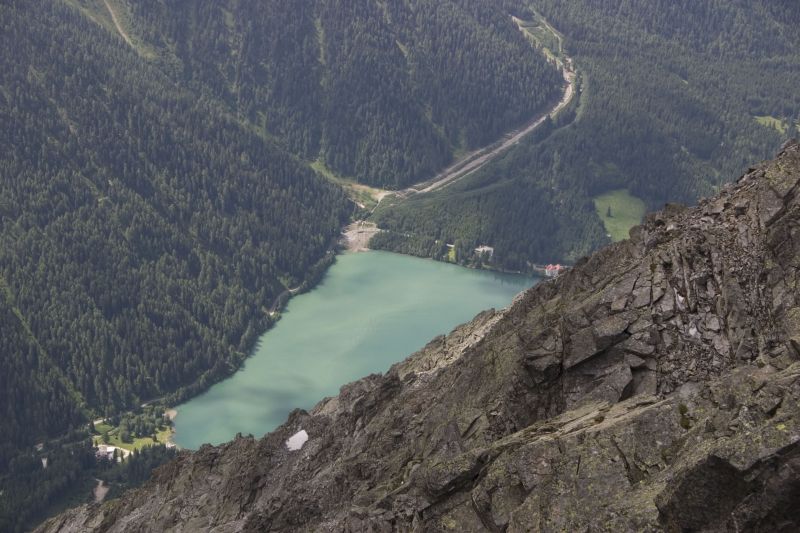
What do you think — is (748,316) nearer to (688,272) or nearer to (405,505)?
(688,272)

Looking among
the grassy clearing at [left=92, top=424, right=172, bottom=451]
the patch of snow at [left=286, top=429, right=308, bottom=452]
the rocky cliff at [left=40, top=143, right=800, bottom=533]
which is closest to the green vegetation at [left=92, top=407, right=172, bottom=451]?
the grassy clearing at [left=92, top=424, right=172, bottom=451]

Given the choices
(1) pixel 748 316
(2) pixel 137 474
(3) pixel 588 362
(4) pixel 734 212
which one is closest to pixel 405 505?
(3) pixel 588 362

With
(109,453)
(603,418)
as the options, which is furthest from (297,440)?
(109,453)

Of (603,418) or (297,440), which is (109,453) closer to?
(297,440)

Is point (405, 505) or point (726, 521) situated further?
point (405, 505)

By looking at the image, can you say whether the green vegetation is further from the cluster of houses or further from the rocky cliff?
the rocky cliff
